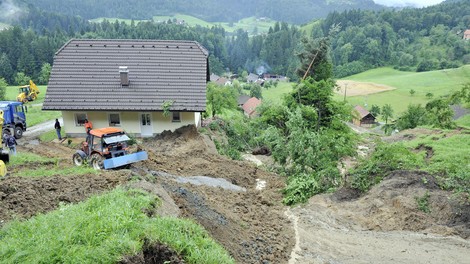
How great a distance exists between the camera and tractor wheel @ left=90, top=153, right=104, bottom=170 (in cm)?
1636

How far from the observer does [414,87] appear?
98812 millimetres

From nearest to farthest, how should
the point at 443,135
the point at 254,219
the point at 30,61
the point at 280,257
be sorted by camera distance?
Result: 1. the point at 280,257
2. the point at 254,219
3. the point at 443,135
4. the point at 30,61

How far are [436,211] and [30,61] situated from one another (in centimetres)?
9591

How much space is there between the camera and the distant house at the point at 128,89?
81.5ft

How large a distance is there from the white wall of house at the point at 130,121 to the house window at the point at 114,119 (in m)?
0.09

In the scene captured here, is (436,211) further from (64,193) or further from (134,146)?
(134,146)

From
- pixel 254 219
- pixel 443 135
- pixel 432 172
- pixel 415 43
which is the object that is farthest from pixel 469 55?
pixel 254 219

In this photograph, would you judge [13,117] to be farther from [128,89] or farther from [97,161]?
[97,161]

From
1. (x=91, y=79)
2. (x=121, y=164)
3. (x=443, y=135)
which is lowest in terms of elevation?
(x=443, y=135)

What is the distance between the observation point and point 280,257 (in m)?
11.0

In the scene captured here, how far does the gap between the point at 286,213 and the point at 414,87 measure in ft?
315

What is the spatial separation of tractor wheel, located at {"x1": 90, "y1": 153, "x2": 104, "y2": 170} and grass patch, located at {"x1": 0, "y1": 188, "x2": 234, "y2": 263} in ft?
23.0

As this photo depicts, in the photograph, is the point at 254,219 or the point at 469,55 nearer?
the point at 254,219

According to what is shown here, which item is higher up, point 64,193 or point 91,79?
point 91,79
